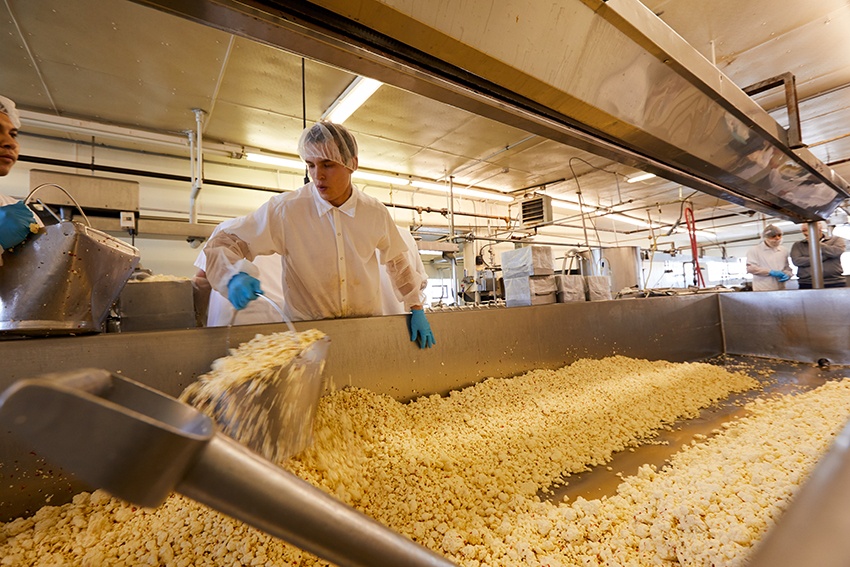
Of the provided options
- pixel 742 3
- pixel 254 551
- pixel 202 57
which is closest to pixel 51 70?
pixel 202 57

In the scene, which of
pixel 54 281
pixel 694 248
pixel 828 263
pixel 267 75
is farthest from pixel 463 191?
pixel 54 281

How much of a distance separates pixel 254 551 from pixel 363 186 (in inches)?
206

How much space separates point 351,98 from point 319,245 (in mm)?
2055

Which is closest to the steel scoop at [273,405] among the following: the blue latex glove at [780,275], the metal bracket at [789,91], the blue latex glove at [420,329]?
the blue latex glove at [420,329]

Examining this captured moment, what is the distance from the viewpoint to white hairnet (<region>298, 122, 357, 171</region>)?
156 cm

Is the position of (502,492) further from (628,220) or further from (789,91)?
(628,220)

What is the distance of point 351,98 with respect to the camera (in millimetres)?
3080

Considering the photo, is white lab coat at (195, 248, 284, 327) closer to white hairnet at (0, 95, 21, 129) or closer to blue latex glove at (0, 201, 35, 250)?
white hairnet at (0, 95, 21, 129)

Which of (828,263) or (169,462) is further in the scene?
(828,263)

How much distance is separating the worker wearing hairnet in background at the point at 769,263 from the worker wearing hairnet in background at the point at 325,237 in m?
4.82

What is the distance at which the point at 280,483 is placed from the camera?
1.01ft

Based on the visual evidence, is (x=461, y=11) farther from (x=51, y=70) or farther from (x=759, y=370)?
(x=51, y=70)

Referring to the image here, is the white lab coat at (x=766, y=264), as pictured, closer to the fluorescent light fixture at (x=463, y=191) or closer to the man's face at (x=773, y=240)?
the man's face at (x=773, y=240)

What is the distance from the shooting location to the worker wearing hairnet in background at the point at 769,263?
4229 millimetres
